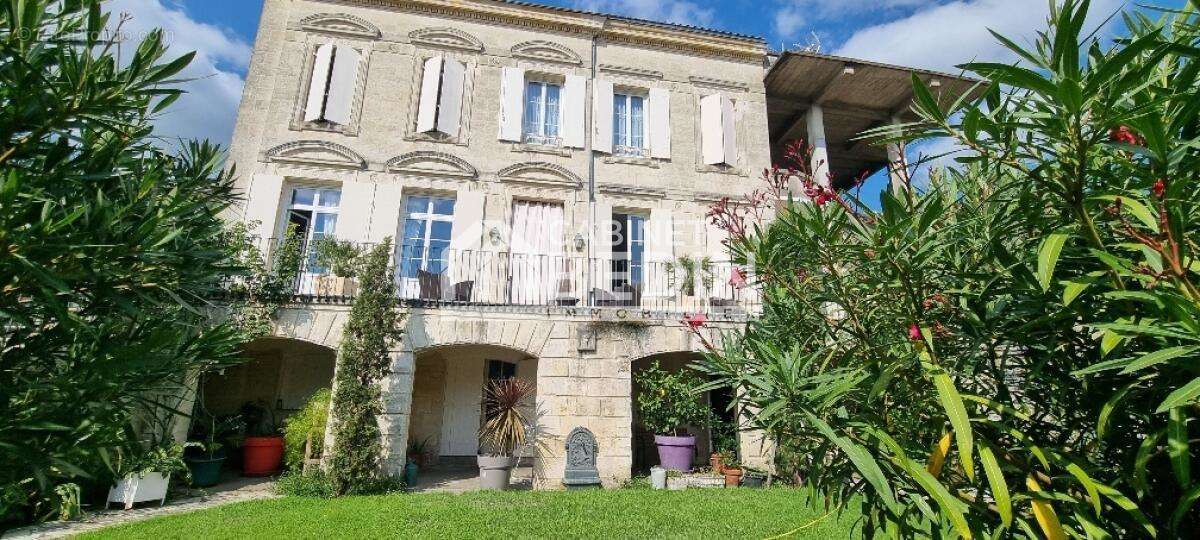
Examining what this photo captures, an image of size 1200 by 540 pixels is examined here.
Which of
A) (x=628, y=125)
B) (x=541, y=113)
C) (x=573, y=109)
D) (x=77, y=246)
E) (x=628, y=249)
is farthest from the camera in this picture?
(x=628, y=125)

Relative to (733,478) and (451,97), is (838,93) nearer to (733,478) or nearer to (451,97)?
(451,97)

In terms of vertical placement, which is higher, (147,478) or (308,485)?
(147,478)

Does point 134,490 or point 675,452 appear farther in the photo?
point 675,452

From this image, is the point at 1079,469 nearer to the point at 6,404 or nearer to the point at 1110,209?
the point at 1110,209

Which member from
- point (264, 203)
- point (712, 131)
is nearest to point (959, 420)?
point (264, 203)

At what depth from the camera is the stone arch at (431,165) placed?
1064 centimetres

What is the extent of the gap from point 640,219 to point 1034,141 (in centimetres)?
1022

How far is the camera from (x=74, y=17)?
2033mm

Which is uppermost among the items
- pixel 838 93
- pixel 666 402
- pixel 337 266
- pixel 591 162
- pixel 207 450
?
pixel 838 93

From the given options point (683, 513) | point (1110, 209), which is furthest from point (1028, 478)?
point (683, 513)

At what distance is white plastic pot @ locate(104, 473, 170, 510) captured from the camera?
21.8ft

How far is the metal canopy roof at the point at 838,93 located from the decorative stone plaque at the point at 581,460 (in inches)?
292

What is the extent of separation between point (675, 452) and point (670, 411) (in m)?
Result: 0.63

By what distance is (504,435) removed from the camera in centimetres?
818
